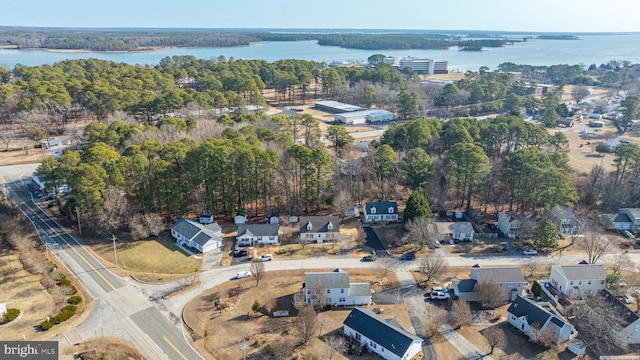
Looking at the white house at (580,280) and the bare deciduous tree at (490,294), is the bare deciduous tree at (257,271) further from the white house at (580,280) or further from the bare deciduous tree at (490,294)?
the white house at (580,280)

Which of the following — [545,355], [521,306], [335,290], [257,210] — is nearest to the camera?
[545,355]

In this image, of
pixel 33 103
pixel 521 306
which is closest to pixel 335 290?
pixel 521 306

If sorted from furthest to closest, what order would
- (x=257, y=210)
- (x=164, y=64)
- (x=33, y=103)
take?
(x=164, y=64), (x=33, y=103), (x=257, y=210)

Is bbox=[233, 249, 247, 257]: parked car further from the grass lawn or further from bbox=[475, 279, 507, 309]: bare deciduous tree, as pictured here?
bbox=[475, 279, 507, 309]: bare deciduous tree

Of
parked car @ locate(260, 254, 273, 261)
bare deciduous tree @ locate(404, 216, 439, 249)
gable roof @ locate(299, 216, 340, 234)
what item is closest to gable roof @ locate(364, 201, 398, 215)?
bare deciduous tree @ locate(404, 216, 439, 249)

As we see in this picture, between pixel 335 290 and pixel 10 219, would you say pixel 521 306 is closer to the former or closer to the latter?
pixel 335 290

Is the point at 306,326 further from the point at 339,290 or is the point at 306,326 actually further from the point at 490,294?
the point at 490,294
